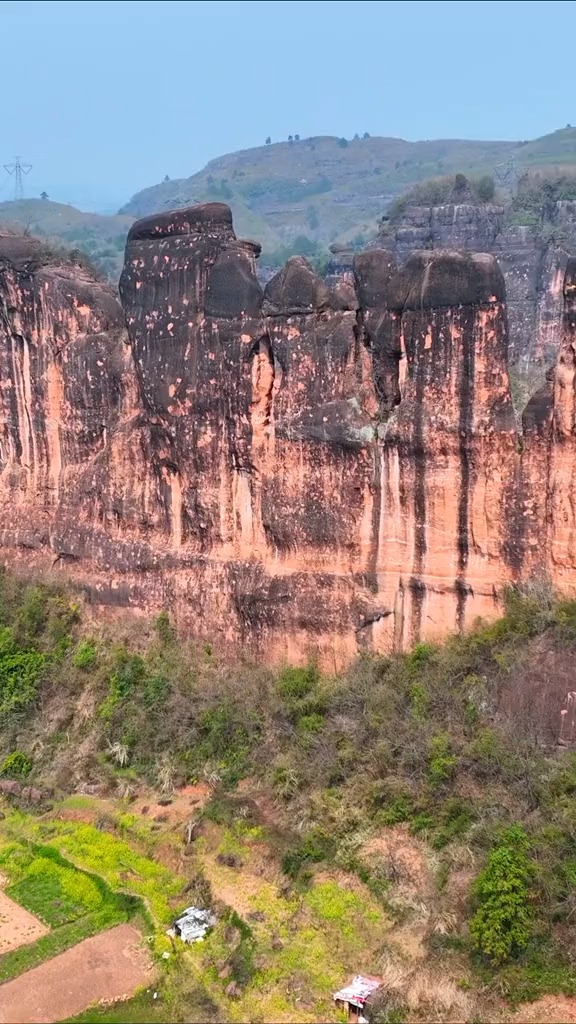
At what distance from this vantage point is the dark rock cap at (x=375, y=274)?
54.0ft

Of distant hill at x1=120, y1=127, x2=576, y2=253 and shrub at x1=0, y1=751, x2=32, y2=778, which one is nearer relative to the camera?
shrub at x1=0, y1=751, x2=32, y2=778

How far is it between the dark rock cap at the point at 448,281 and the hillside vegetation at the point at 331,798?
4682 mm

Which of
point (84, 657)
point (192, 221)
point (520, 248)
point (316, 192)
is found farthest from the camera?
point (316, 192)

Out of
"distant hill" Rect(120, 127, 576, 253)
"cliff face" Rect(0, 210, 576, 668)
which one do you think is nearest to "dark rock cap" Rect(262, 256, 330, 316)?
"cliff face" Rect(0, 210, 576, 668)

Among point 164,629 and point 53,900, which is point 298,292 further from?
point 53,900

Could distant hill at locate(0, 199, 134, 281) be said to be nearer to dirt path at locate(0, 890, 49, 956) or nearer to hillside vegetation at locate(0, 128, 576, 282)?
hillside vegetation at locate(0, 128, 576, 282)

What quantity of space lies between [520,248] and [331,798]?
40626 mm

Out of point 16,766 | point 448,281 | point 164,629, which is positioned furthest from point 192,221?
point 16,766

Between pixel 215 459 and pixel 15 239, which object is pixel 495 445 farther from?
pixel 15 239

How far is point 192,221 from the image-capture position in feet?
60.3

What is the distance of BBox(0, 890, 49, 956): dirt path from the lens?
14.0m

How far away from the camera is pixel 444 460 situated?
16.2 meters

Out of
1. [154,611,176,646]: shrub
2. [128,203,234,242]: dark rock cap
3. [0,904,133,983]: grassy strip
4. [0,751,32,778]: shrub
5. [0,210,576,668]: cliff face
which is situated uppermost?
[128,203,234,242]: dark rock cap

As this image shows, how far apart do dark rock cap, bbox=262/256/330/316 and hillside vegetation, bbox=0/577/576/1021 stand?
238 inches
